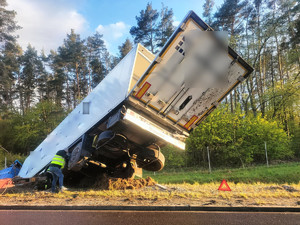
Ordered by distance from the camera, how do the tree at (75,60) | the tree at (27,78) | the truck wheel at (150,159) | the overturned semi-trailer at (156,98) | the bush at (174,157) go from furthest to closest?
the tree at (27,78)
the tree at (75,60)
the bush at (174,157)
the truck wheel at (150,159)
the overturned semi-trailer at (156,98)

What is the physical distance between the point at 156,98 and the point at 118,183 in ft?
9.98

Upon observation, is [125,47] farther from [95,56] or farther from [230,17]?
[230,17]

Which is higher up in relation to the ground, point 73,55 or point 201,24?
point 73,55

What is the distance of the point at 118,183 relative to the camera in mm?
6469

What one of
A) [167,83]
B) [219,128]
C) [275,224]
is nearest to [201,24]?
[167,83]

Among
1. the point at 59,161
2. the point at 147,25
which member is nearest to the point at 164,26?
the point at 147,25

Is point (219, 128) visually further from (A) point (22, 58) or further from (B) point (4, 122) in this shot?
(A) point (22, 58)

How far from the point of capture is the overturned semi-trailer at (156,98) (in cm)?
457

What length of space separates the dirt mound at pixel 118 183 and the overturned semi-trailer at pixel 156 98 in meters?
0.34

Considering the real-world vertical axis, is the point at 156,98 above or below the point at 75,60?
below

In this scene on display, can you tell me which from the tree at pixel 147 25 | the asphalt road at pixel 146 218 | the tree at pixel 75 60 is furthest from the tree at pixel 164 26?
the asphalt road at pixel 146 218

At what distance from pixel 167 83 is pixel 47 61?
38.1 meters

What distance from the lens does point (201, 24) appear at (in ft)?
14.2

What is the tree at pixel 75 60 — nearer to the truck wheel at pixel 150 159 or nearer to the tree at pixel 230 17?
the tree at pixel 230 17
